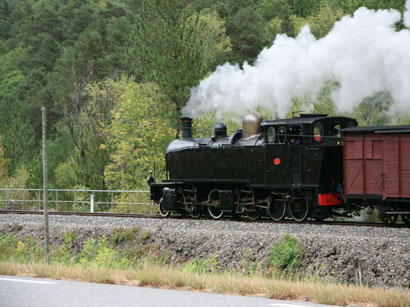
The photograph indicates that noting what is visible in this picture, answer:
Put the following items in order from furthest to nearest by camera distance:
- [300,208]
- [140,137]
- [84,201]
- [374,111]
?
1. [140,137]
2. [374,111]
3. [84,201]
4. [300,208]

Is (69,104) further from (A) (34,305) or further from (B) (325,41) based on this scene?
(A) (34,305)

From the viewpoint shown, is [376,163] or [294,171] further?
[294,171]

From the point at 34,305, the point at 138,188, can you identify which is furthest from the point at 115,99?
the point at 34,305

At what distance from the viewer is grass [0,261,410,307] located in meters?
7.83

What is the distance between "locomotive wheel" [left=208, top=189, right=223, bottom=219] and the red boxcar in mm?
5089

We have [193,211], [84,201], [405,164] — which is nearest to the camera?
[405,164]

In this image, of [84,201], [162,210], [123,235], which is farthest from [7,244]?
[84,201]

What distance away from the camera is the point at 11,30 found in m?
92.8

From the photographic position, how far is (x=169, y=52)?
36312mm

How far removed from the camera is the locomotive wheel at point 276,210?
1962 cm

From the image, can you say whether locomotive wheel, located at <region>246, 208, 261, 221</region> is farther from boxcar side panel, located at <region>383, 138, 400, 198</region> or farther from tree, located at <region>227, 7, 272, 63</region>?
tree, located at <region>227, 7, 272, 63</region>

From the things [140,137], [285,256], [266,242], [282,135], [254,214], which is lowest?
[285,256]

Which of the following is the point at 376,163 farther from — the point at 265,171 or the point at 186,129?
the point at 186,129

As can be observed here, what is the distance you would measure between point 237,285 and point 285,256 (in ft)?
19.1
